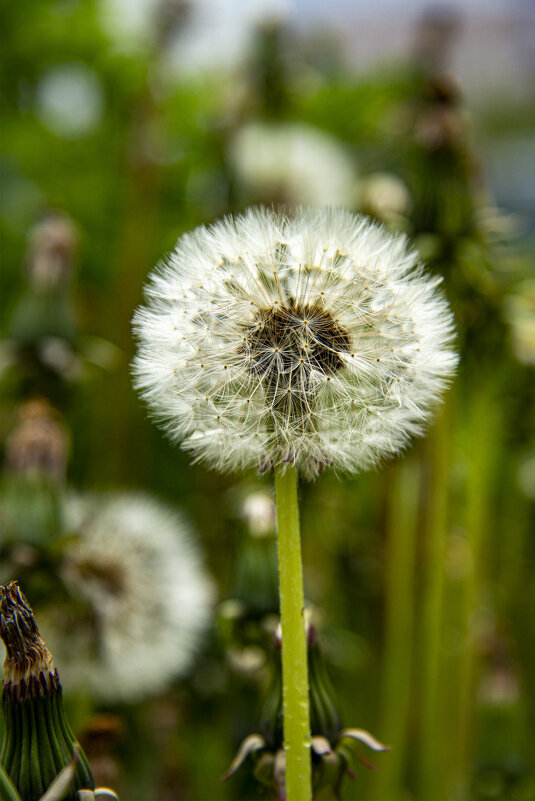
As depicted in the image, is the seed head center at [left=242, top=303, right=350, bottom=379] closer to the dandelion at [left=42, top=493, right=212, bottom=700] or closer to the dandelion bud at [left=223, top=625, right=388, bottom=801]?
the dandelion bud at [left=223, top=625, right=388, bottom=801]

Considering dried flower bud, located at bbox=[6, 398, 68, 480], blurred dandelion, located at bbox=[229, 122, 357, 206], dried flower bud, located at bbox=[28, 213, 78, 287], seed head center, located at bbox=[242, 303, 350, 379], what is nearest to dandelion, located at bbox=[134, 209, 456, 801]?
seed head center, located at bbox=[242, 303, 350, 379]

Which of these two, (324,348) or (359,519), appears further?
(359,519)

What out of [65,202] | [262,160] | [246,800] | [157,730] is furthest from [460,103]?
[65,202]

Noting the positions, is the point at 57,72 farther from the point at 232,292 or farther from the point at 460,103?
the point at 232,292

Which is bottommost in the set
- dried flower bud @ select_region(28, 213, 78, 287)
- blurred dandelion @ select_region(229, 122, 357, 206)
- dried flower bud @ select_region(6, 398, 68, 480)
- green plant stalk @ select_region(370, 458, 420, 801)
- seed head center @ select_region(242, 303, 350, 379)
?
green plant stalk @ select_region(370, 458, 420, 801)

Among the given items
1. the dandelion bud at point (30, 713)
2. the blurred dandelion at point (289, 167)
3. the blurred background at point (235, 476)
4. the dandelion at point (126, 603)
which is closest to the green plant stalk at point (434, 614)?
the blurred background at point (235, 476)

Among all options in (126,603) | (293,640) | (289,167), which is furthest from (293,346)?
(289,167)
